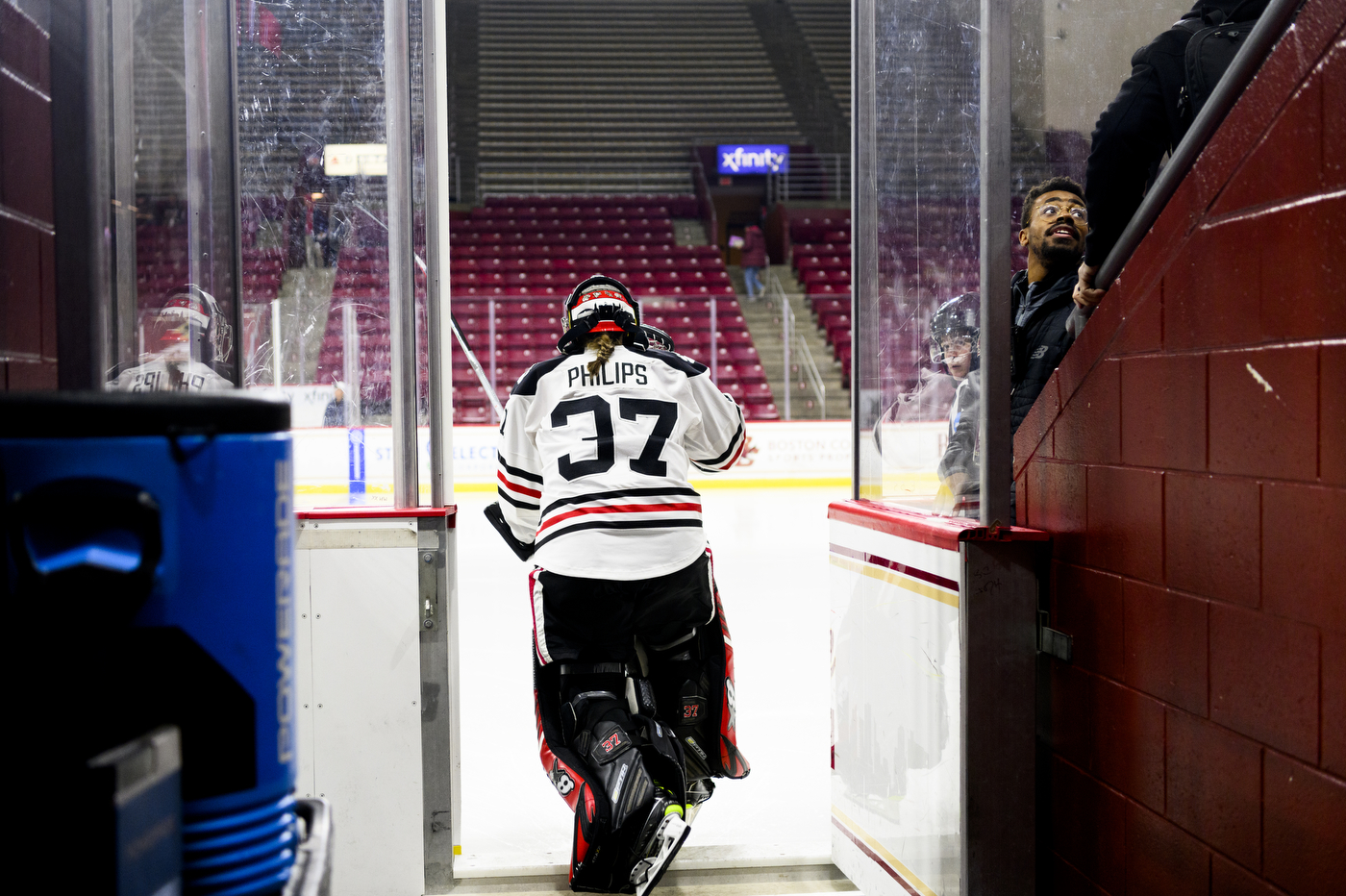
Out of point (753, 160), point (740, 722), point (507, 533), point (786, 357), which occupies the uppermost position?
point (753, 160)

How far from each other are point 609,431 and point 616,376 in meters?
0.14

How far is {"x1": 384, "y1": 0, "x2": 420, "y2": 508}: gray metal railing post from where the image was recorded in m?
2.34

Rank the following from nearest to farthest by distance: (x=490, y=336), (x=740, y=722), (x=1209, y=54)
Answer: (x=1209, y=54) < (x=740, y=722) < (x=490, y=336)

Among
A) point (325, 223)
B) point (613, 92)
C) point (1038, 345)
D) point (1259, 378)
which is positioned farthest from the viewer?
point (613, 92)

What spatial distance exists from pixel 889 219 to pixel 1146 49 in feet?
2.28

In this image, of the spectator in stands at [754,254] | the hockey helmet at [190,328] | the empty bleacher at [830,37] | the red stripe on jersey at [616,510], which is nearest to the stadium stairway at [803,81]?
the empty bleacher at [830,37]

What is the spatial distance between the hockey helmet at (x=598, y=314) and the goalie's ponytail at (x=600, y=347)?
0.02m

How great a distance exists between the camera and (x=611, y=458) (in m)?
2.25

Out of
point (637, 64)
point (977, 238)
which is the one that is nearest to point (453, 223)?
point (637, 64)

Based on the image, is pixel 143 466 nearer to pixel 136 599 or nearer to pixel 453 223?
pixel 136 599

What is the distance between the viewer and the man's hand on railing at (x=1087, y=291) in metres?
1.68

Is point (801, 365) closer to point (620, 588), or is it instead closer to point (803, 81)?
point (620, 588)

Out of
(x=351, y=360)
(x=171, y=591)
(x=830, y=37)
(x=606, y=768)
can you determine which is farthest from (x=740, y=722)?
(x=830, y=37)

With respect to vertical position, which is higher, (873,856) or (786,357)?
(786,357)
